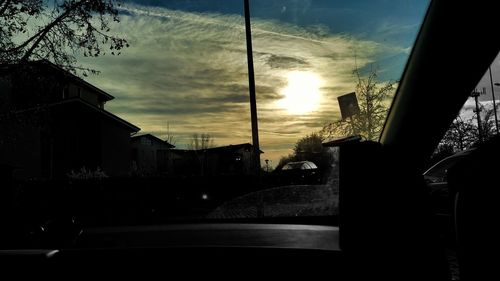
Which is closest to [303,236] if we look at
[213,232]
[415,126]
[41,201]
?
[213,232]

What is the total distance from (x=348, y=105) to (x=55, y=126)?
28.2 m

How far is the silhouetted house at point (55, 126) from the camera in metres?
17.7

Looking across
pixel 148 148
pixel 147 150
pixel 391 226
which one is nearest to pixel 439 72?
pixel 391 226

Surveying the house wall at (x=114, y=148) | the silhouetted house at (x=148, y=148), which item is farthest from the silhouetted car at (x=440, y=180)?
the silhouetted house at (x=148, y=148)

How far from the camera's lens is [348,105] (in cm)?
280

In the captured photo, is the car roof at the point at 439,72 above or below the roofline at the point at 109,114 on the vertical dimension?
below

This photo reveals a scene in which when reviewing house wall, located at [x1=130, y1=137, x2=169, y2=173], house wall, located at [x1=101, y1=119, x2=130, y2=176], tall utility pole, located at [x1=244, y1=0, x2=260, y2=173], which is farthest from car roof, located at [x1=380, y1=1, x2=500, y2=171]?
house wall, located at [x1=130, y1=137, x2=169, y2=173]

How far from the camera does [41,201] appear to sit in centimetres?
2138

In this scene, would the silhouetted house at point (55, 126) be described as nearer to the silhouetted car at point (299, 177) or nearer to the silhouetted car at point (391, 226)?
the silhouetted car at point (299, 177)

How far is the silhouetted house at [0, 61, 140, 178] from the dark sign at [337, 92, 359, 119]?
53.6ft

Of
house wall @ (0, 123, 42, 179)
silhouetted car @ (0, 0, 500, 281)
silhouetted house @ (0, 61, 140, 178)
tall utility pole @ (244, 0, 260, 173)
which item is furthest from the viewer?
house wall @ (0, 123, 42, 179)

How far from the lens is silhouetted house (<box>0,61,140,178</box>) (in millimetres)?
17672

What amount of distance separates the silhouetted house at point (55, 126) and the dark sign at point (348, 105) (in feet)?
53.6

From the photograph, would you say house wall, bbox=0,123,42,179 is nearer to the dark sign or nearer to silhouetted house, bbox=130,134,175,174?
silhouetted house, bbox=130,134,175,174
